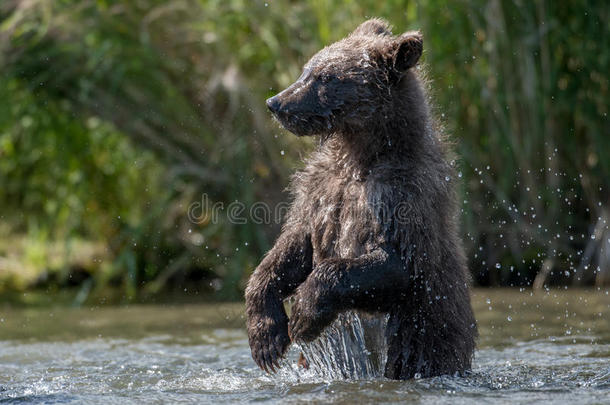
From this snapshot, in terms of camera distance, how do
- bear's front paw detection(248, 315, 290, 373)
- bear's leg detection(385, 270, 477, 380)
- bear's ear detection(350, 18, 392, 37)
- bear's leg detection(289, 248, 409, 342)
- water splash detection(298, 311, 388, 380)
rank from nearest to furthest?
bear's leg detection(289, 248, 409, 342)
bear's leg detection(385, 270, 477, 380)
bear's front paw detection(248, 315, 290, 373)
water splash detection(298, 311, 388, 380)
bear's ear detection(350, 18, 392, 37)

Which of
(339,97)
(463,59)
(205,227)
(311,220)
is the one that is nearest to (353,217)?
(311,220)

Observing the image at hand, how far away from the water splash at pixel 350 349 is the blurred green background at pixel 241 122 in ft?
8.54

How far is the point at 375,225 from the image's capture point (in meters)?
4.38

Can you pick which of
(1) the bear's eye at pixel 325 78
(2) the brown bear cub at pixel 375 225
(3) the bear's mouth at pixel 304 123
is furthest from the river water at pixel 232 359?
(1) the bear's eye at pixel 325 78

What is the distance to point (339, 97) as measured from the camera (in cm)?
453

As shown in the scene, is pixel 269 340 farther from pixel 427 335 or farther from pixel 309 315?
pixel 427 335

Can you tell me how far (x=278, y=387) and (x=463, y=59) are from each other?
12.7ft

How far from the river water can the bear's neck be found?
1.04 metres

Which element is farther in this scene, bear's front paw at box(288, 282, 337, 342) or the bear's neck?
the bear's neck

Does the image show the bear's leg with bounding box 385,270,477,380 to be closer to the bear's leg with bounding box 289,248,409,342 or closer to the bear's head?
the bear's leg with bounding box 289,248,409,342

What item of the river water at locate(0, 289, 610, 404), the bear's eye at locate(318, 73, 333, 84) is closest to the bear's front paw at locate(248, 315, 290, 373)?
the river water at locate(0, 289, 610, 404)

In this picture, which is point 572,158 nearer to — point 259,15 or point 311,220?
point 259,15

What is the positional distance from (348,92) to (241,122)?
338cm

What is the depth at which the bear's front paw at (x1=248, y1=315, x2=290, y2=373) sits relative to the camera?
452 cm
